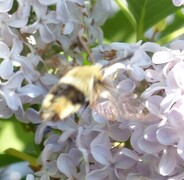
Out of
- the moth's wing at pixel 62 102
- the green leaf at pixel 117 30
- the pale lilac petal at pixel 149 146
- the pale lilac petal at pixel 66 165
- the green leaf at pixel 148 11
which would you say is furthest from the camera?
the green leaf at pixel 117 30

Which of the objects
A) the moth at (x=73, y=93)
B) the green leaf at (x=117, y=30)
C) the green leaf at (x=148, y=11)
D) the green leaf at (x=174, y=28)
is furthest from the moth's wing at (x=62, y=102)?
the green leaf at (x=117, y=30)

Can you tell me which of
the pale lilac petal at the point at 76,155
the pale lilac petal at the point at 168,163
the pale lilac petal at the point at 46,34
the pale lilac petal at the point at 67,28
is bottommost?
the pale lilac petal at the point at 168,163

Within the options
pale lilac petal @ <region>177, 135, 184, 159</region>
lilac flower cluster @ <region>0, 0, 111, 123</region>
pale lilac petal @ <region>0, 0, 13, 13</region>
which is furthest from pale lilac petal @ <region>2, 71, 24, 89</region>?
pale lilac petal @ <region>177, 135, 184, 159</region>

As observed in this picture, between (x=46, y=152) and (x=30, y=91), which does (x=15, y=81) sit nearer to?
(x=30, y=91)

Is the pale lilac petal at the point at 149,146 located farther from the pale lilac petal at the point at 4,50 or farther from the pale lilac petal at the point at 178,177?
the pale lilac petal at the point at 4,50

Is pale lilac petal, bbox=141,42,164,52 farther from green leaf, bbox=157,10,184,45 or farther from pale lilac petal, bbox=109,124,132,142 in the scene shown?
green leaf, bbox=157,10,184,45

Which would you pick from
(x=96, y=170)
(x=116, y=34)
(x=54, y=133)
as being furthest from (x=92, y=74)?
(x=116, y=34)

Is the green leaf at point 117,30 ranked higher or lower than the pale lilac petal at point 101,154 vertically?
lower
